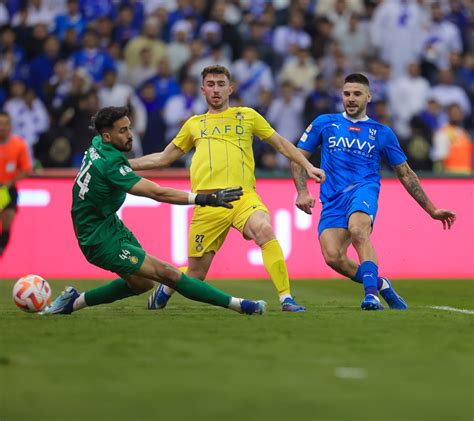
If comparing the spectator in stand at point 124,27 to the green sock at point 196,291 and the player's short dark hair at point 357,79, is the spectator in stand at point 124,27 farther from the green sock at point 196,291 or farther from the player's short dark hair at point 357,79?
the green sock at point 196,291

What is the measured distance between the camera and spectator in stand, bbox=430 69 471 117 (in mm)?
20000

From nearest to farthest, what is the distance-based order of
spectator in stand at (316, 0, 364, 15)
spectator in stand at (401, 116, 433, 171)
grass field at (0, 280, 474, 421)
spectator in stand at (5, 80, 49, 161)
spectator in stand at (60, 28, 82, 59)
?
grass field at (0, 280, 474, 421)
spectator in stand at (5, 80, 49, 161)
spectator in stand at (401, 116, 433, 171)
spectator in stand at (60, 28, 82, 59)
spectator in stand at (316, 0, 364, 15)

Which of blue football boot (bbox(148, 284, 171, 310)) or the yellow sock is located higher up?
the yellow sock

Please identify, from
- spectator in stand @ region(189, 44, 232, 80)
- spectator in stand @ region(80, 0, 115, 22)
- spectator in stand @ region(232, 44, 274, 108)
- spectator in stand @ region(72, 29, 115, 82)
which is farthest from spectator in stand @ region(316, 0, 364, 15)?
spectator in stand @ region(72, 29, 115, 82)

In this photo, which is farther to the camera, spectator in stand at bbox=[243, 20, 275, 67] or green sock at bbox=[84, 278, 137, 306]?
spectator in stand at bbox=[243, 20, 275, 67]

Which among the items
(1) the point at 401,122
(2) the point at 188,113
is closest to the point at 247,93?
(2) the point at 188,113

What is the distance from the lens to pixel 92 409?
5.23m

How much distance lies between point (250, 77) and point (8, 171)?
17.0 ft

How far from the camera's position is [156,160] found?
34.4 feet

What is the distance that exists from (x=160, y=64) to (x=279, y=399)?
1375 cm

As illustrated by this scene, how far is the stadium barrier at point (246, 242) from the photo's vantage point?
16.0 metres

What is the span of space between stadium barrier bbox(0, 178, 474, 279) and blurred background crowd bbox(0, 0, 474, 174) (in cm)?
141

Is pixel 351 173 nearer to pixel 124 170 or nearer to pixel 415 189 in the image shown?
pixel 415 189

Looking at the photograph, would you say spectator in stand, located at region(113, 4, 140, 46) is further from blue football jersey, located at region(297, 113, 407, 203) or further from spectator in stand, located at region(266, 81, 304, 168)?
blue football jersey, located at region(297, 113, 407, 203)
